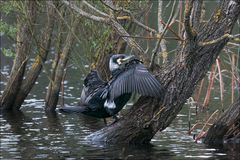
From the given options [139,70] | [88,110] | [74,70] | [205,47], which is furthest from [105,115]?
[74,70]

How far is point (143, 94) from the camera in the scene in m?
10.3

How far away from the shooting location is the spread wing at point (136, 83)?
34.0 feet

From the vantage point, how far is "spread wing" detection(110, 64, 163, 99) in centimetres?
1038

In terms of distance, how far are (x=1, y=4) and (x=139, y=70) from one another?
284 inches

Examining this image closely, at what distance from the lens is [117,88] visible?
34.7 ft

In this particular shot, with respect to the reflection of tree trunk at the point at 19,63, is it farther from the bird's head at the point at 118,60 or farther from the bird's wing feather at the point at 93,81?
the bird's head at the point at 118,60

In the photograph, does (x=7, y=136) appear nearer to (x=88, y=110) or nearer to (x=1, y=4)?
(x=88, y=110)

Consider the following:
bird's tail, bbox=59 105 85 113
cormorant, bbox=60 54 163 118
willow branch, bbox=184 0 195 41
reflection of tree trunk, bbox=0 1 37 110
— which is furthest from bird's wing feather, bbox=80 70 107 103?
reflection of tree trunk, bbox=0 1 37 110

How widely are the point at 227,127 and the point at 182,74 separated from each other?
1903mm

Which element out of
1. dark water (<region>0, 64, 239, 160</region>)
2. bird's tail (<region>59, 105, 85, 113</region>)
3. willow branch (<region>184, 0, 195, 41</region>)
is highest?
willow branch (<region>184, 0, 195, 41</region>)

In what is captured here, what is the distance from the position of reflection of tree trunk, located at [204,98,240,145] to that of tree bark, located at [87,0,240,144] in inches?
54.0

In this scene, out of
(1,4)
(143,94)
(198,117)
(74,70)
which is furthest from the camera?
(74,70)

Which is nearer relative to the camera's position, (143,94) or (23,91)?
(143,94)

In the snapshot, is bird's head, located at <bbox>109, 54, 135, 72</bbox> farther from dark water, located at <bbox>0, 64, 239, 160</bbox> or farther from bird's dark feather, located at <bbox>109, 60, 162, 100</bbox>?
dark water, located at <bbox>0, 64, 239, 160</bbox>
